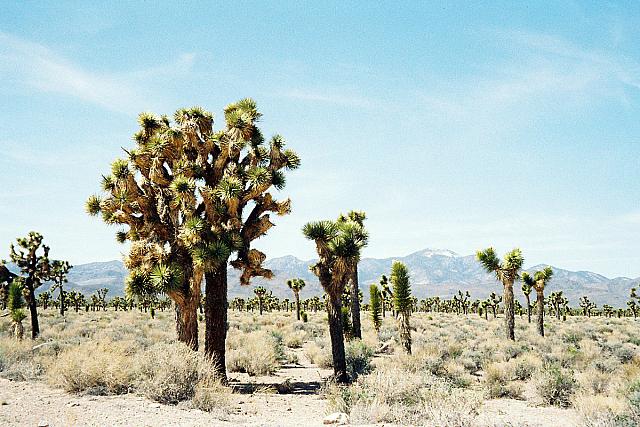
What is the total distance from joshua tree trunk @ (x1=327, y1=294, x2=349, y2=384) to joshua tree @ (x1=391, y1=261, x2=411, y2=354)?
511 centimetres

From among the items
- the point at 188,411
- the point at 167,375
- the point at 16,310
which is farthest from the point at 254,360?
the point at 16,310

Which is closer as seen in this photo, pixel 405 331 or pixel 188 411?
pixel 188 411

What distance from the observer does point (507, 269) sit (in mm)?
26781

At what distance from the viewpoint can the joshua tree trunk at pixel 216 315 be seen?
554 inches

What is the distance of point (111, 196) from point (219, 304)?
5048mm

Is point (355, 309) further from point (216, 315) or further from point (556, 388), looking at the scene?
point (556, 388)

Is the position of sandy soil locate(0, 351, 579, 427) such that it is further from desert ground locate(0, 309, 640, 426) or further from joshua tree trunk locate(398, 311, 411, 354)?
joshua tree trunk locate(398, 311, 411, 354)

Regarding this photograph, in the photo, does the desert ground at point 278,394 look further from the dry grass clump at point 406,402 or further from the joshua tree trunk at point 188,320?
the joshua tree trunk at point 188,320

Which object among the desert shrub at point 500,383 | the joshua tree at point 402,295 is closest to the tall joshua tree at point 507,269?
the joshua tree at point 402,295

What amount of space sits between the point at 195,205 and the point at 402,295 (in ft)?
33.3

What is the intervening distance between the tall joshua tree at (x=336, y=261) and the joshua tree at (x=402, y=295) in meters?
5.17

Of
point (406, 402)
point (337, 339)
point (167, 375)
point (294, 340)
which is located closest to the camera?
point (406, 402)

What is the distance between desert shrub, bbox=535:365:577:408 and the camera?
1230 centimetres

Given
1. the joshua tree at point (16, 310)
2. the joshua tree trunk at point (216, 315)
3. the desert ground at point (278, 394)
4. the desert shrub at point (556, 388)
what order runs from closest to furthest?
1. the desert ground at point (278, 394)
2. the desert shrub at point (556, 388)
3. the joshua tree trunk at point (216, 315)
4. the joshua tree at point (16, 310)
